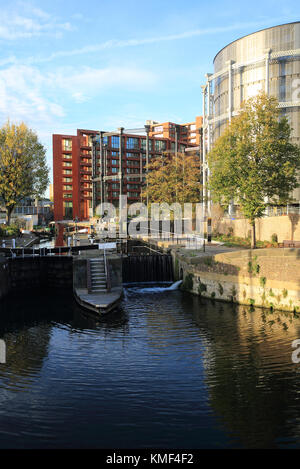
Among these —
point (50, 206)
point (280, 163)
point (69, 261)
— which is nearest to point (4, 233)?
point (69, 261)

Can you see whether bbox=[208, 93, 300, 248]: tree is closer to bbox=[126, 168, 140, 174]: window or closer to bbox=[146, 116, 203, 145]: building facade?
bbox=[126, 168, 140, 174]: window

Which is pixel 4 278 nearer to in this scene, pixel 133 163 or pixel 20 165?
pixel 20 165

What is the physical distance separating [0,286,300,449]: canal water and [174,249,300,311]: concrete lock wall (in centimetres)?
146

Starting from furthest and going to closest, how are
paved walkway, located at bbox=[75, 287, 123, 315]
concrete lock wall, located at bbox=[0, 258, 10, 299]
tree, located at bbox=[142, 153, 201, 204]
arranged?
tree, located at bbox=[142, 153, 201, 204] < concrete lock wall, located at bbox=[0, 258, 10, 299] < paved walkway, located at bbox=[75, 287, 123, 315]

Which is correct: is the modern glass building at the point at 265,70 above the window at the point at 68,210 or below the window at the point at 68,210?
above

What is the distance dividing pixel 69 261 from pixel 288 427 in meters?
25.1

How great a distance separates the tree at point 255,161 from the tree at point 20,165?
32.4m

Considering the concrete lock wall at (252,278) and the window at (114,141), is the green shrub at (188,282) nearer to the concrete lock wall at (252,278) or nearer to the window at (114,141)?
the concrete lock wall at (252,278)

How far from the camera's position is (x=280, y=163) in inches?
1407

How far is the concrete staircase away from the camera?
2857 cm

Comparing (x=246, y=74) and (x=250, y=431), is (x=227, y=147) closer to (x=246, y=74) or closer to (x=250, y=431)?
(x=250, y=431)

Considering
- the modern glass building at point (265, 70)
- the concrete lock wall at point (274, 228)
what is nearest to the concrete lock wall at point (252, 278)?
the concrete lock wall at point (274, 228)

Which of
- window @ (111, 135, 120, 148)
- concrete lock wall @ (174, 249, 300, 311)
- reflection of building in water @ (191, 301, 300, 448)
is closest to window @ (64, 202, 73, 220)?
window @ (111, 135, 120, 148)

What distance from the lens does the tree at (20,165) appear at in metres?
56.5
